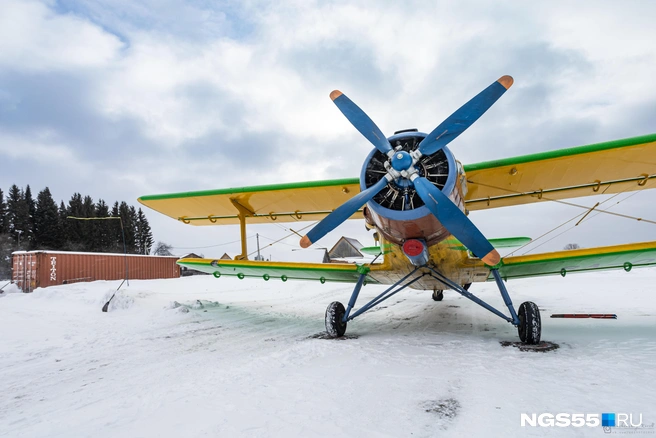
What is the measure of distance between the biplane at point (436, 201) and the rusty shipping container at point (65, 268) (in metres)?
14.8

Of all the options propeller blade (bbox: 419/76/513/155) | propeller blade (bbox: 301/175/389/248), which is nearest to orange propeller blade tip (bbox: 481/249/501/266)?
propeller blade (bbox: 419/76/513/155)

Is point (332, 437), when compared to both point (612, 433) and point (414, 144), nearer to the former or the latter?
point (612, 433)

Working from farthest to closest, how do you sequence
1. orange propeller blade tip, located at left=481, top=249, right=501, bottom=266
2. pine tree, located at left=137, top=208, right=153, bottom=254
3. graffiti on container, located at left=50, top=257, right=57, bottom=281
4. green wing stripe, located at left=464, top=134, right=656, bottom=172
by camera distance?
pine tree, located at left=137, top=208, right=153, bottom=254 → graffiti on container, located at left=50, top=257, right=57, bottom=281 → green wing stripe, located at left=464, top=134, right=656, bottom=172 → orange propeller blade tip, located at left=481, top=249, right=501, bottom=266

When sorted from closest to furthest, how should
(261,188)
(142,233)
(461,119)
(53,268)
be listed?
(461,119)
(261,188)
(53,268)
(142,233)

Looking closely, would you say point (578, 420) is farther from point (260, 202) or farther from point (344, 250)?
point (344, 250)

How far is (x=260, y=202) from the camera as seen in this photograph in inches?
346

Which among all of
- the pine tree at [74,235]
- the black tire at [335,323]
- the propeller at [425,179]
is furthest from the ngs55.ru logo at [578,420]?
the pine tree at [74,235]

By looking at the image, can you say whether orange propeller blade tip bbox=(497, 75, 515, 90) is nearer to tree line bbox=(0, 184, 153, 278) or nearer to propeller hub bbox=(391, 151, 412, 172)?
propeller hub bbox=(391, 151, 412, 172)

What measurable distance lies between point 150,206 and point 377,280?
5.84m

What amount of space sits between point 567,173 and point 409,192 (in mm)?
3867

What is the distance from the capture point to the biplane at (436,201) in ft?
17.0

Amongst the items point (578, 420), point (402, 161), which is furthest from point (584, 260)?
point (578, 420)

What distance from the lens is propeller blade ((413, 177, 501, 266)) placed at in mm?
4828

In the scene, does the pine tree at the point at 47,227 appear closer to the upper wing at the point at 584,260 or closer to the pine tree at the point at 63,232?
the pine tree at the point at 63,232
